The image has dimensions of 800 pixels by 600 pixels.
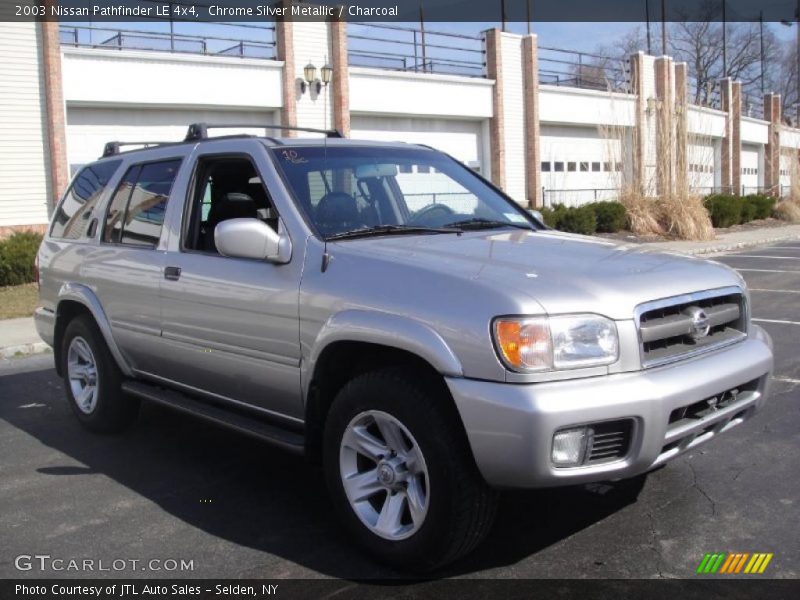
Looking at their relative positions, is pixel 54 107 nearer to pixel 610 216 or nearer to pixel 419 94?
pixel 419 94

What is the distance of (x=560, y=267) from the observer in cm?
368

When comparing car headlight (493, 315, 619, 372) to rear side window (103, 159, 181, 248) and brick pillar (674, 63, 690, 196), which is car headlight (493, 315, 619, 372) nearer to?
rear side window (103, 159, 181, 248)

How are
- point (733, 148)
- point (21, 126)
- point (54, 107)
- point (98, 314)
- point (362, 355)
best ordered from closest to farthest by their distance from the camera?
point (362, 355) < point (98, 314) < point (21, 126) < point (54, 107) < point (733, 148)

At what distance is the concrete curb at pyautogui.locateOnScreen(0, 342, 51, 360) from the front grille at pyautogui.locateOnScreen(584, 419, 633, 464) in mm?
7920

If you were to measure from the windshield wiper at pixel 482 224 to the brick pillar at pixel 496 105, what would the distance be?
1038 inches

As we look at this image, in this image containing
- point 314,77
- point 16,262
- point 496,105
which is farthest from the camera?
point 496,105

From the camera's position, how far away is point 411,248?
3.96 meters

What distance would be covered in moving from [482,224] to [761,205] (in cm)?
2971

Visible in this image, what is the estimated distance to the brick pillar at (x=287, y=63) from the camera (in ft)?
81.5

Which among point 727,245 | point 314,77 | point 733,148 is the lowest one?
point 727,245

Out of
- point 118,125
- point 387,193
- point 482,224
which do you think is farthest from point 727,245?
point 387,193

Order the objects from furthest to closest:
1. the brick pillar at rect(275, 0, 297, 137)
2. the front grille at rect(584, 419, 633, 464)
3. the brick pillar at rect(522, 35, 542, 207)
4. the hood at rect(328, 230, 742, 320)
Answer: the brick pillar at rect(522, 35, 542, 207)
the brick pillar at rect(275, 0, 297, 137)
the hood at rect(328, 230, 742, 320)
the front grille at rect(584, 419, 633, 464)

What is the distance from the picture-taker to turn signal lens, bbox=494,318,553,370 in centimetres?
324

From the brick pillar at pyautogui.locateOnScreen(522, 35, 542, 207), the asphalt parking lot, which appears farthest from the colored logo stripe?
the brick pillar at pyautogui.locateOnScreen(522, 35, 542, 207)
